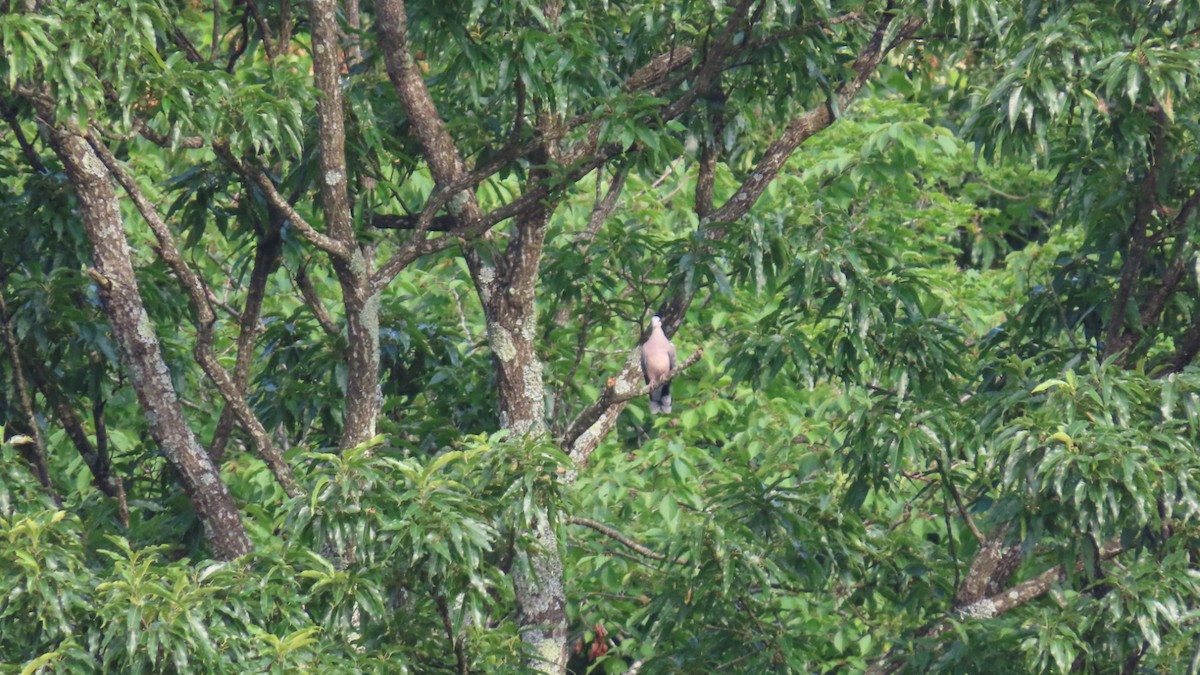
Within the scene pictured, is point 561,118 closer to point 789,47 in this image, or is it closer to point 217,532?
point 789,47

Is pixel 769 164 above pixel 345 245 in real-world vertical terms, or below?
below

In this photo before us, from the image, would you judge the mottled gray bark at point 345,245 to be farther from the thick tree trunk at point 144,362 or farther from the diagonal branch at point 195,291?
the thick tree trunk at point 144,362

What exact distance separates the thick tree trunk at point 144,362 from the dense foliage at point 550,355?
0.5 inches

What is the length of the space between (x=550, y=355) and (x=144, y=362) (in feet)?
6.28

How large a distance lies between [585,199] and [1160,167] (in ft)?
16.7

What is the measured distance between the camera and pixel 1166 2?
4.70 m

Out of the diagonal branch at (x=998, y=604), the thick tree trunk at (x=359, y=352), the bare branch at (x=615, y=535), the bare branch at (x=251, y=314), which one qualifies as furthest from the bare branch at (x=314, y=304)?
the diagonal branch at (x=998, y=604)

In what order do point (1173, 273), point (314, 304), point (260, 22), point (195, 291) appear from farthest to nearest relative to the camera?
point (314, 304), point (260, 22), point (1173, 273), point (195, 291)

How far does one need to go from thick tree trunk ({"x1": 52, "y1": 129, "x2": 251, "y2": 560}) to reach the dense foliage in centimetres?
1

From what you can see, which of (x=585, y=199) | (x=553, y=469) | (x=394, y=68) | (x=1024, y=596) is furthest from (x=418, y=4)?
(x=585, y=199)

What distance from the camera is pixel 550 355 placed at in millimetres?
6367

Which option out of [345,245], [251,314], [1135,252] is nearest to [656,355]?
[345,245]

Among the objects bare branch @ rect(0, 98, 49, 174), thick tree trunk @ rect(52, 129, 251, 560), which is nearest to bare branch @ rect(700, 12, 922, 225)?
thick tree trunk @ rect(52, 129, 251, 560)

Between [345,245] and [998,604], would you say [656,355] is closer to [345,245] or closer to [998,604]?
[345,245]
